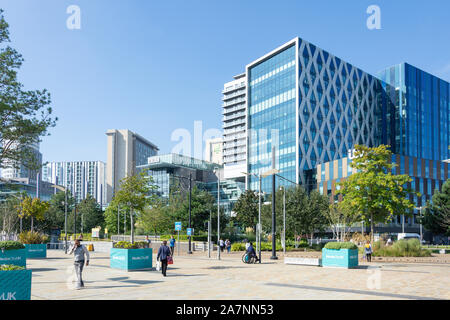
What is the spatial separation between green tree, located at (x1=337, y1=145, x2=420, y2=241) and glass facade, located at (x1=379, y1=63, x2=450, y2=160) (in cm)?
7738

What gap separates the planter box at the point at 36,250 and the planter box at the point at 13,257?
11964 millimetres

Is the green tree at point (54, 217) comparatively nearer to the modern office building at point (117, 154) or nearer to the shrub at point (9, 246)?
the shrub at point (9, 246)

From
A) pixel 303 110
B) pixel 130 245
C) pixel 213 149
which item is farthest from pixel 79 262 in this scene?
pixel 213 149

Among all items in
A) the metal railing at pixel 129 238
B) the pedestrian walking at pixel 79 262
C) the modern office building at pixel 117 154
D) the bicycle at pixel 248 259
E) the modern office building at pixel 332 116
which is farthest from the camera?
the modern office building at pixel 117 154

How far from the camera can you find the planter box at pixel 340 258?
937 inches

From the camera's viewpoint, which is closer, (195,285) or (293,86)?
(195,285)

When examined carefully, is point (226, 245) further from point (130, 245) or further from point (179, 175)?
point (179, 175)

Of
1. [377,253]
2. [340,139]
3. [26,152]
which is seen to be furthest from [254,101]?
[26,152]

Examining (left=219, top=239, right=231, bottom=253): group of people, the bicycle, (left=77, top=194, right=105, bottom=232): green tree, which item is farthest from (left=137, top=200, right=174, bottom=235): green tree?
the bicycle

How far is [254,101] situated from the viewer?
102m

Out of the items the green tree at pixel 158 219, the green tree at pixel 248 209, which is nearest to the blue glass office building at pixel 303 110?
the green tree at pixel 248 209
